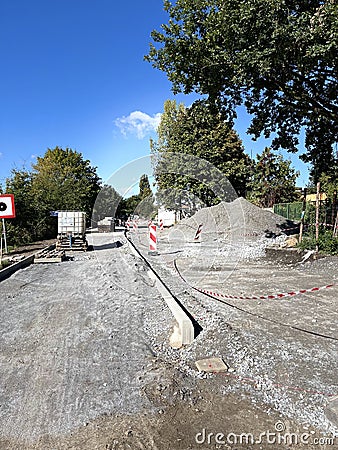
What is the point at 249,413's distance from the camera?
10.5ft

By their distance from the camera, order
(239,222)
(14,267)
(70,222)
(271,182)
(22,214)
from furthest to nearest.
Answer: (271,182) → (239,222) → (22,214) → (70,222) → (14,267)

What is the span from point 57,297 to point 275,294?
519 centimetres

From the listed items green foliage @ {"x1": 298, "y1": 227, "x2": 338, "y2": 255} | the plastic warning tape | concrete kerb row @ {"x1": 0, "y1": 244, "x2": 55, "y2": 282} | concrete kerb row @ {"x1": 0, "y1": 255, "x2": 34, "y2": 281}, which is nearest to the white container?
concrete kerb row @ {"x1": 0, "y1": 244, "x2": 55, "y2": 282}

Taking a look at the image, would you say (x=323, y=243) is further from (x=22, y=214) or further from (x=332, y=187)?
(x=22, y=214)

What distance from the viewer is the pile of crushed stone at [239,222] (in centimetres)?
2061

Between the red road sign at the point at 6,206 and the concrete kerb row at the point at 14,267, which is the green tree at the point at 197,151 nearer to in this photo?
the concrete kerb row at the point at 14,267

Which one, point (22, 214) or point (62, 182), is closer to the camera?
point (22, 214)

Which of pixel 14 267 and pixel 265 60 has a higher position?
pixel 265 60

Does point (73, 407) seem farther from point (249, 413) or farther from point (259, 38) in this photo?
point (259, 38)

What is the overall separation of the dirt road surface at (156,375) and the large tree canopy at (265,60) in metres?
6.54

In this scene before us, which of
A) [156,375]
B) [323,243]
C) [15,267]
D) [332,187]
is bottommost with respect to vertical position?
[156,375]

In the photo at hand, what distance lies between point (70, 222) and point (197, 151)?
1712 centimetres

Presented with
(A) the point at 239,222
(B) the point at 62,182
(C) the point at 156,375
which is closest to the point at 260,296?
(C) the point at 156,375

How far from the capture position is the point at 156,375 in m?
3.92
